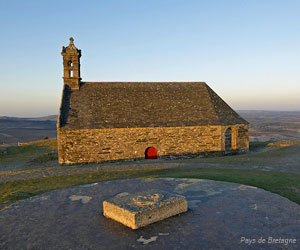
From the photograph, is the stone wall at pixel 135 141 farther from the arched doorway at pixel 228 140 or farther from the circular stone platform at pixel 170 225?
the circular stone platform at pixel 170 225

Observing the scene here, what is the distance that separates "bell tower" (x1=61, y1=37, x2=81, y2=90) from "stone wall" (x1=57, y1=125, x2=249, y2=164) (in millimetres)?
6223

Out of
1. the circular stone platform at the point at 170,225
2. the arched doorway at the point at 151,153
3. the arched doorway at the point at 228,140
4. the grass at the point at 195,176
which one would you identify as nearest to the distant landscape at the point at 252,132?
the arched doorway at the point at 228,140

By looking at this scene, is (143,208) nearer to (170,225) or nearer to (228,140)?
(170,225)

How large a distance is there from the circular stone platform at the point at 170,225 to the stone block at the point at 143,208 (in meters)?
0.18

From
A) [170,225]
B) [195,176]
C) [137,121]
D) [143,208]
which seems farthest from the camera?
[137,121]

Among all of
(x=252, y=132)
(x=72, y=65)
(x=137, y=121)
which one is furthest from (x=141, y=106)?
(x=252, y=132)

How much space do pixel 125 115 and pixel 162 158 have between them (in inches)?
216

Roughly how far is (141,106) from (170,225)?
61.5 feet

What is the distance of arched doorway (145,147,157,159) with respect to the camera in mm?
23406

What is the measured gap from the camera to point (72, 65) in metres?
25.2

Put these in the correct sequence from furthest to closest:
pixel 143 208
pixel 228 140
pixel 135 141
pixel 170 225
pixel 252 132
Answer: pixel 252 132 → pixel 228 140 → pixel 135 141 → pixel 143 208 → pixel 170 225

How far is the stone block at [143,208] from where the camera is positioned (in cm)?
648

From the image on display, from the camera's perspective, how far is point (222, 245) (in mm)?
5410

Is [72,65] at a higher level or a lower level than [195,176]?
higher
